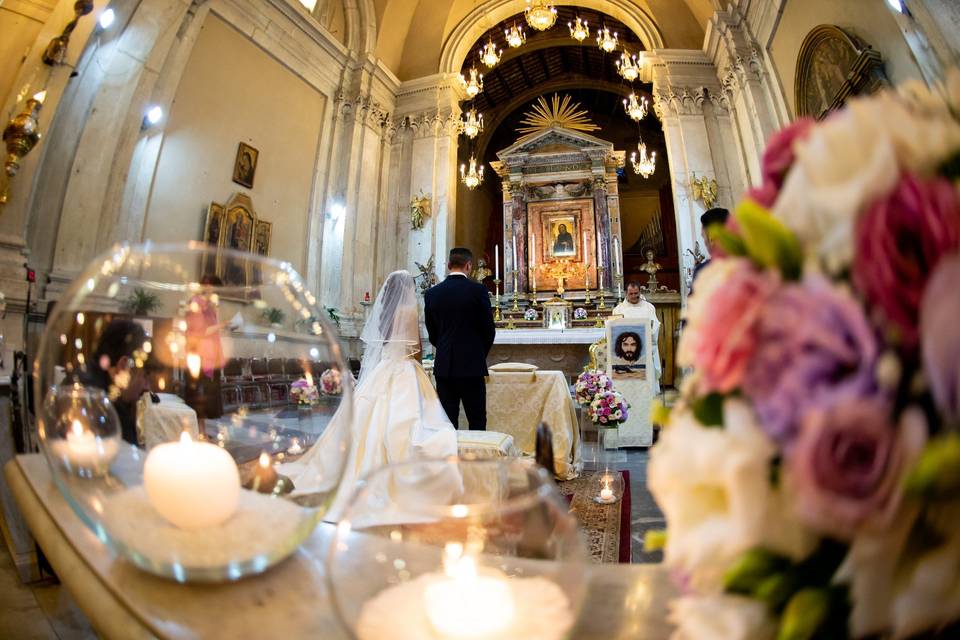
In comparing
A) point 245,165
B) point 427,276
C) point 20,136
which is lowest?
point 20,136

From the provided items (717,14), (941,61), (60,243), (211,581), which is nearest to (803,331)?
(211,581)

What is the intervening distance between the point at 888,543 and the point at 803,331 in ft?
0.39

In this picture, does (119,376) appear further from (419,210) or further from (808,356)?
(419,210)

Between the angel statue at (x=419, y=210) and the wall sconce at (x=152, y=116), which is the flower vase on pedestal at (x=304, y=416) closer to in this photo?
the wall sconce at (x=152, y=116)

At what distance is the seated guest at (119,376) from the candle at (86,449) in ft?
0.09

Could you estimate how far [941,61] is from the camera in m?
4.02

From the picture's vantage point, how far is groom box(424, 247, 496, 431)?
3844 millimetres

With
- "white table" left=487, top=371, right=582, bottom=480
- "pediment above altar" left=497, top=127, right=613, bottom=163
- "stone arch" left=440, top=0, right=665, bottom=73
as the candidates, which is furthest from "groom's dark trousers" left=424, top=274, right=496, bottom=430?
"pediment above altar" left=497, top=127, right=613, bottom=163

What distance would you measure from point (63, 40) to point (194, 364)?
19.8ft

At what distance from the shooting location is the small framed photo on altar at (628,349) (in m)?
5.55

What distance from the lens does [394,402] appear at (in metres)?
3.24

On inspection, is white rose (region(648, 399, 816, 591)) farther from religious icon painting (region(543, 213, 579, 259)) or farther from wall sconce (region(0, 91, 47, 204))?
religious icon painting (region(543, 213, 579, 259))

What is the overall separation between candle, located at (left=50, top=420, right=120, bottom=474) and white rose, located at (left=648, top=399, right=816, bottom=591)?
2.32 feet

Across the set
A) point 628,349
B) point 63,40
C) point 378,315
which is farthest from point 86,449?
point 63,40
